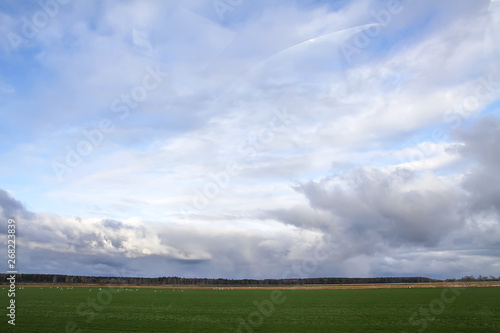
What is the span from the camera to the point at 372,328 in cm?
4262

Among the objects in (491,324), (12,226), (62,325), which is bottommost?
(491,324)

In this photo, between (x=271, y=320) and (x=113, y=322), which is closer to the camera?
(x=113, y=322)

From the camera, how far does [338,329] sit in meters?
42.3

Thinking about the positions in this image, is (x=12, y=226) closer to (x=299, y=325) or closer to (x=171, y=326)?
(x=171, y=326)

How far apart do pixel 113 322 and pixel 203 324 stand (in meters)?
11.3

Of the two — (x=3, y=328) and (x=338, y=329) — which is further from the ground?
(x=3, y=328)

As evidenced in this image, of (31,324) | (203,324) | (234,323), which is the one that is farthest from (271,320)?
(31,324)

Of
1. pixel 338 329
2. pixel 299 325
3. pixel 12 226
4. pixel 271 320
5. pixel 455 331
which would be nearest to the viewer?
pixel 12 226

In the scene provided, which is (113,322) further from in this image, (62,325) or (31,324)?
(31,324)

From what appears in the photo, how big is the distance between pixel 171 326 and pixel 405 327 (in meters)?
27.0

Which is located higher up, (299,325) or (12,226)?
(12,226)

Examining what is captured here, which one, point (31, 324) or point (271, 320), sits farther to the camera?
point (271, 320)

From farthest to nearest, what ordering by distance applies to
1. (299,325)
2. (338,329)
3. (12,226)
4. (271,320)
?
1. (271,320)
2. (299,325)
3. (338,329)
4. (12,226)

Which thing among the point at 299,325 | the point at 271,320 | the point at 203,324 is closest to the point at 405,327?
the point at 299,325
